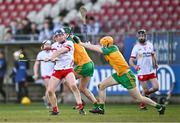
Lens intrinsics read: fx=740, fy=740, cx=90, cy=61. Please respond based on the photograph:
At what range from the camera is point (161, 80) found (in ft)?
100

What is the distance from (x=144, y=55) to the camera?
2647 centimetres

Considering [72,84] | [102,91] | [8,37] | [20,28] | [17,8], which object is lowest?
[102,91]

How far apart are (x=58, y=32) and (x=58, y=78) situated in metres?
1.31

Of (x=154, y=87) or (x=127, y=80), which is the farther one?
(x=154, y=87)

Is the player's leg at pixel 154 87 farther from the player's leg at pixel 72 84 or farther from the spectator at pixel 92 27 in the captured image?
the spectator at pixel 92 27

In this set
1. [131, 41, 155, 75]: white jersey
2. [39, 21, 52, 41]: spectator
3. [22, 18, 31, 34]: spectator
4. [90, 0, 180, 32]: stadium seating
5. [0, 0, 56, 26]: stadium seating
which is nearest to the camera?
[131, 41, 155, 75]: white jersey

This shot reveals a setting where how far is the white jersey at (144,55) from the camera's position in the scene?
26.3m

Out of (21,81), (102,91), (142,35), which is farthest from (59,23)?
(102,91)

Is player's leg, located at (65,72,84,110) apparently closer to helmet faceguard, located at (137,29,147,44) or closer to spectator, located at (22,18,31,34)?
helmet faceguard, located at (137,29,147,44)

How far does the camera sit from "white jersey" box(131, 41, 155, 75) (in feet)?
86.2

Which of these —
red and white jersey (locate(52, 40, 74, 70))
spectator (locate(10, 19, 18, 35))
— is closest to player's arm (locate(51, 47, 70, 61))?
red and white jersey (locate(52, 40, 74, 70))

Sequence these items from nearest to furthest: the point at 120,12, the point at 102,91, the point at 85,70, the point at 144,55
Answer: the point at 102,91 → the point at 85,70 → the point at 144,55 → the point at 120,12

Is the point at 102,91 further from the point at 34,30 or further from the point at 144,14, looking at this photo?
the point at 144,14

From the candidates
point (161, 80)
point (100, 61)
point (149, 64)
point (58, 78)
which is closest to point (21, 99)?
point (100, 61)
